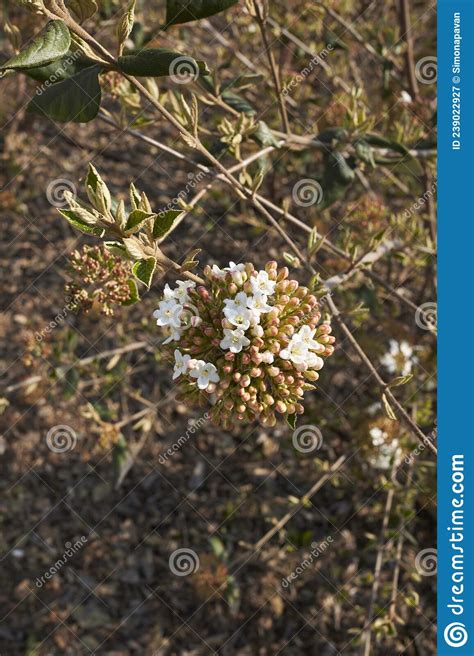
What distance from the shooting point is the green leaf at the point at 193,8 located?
2168 millimetres

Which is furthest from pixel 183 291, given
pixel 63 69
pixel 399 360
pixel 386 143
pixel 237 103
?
pixel 399 360

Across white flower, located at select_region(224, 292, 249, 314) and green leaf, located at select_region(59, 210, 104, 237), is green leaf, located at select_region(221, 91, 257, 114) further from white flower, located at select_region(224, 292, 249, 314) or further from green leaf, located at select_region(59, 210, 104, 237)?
green leaf, located at select_region(59, 210, 104, 237)

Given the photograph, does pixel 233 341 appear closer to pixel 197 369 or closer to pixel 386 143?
pixel 197 369

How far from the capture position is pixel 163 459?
4.45 m

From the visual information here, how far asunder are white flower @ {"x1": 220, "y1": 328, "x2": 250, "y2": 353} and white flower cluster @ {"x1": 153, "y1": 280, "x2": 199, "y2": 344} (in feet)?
0.40

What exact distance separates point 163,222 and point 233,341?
44cm

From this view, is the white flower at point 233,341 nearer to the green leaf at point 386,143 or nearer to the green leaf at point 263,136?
the green leaf at point 263,136

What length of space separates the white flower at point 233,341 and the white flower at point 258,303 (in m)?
0.09

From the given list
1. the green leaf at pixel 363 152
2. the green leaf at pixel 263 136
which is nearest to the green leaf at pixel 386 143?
the green leaf at pixel 363 152

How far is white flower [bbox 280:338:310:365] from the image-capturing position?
2.07m

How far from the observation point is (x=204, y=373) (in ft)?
6.85

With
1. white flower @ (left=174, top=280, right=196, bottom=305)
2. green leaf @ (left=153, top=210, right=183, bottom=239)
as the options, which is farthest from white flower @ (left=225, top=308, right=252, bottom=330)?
green leaf @ (left=153, top=210, right=183, bottom=239)

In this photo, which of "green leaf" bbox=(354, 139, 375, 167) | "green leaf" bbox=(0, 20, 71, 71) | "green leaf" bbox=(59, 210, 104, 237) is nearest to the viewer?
"green leaf" bbox=(0, 20, 71, 71)

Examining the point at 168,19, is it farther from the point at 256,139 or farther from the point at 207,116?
the point at 207,116
